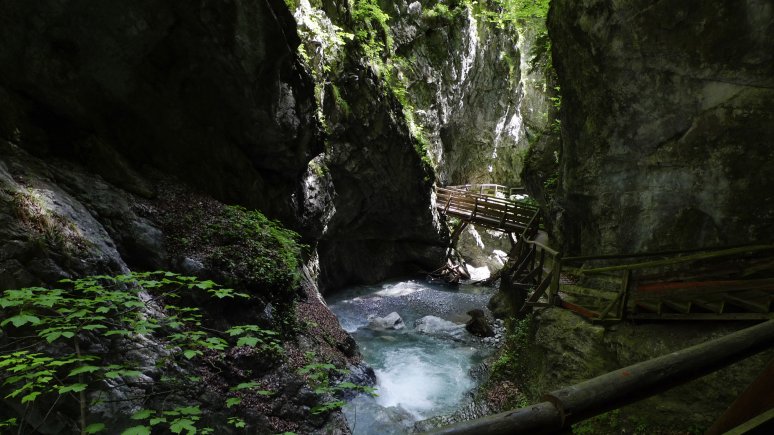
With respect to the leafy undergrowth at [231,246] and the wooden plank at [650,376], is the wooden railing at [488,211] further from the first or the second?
the wooden plank at [650,376]

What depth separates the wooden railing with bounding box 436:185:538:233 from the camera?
675 inches

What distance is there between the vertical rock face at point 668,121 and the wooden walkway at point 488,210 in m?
6.26

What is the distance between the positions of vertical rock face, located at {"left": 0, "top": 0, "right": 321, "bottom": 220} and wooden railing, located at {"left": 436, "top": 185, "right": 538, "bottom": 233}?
10564mm

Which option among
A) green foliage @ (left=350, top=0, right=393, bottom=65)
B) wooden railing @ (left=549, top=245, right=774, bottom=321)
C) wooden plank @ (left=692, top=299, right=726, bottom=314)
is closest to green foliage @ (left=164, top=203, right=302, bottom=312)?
wooden railing @ (left=549, top=245, right=774, bottom=321)

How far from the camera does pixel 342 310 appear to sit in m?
15.6

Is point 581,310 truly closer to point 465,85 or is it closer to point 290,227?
point 290,227

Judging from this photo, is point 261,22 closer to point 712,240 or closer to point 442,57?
point 712,240

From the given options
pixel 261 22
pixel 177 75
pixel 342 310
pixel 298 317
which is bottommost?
pixel 342 310

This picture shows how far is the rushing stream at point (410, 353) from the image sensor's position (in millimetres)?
7703

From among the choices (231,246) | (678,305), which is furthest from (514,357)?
(231,246)

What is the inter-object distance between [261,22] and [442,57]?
625 inches

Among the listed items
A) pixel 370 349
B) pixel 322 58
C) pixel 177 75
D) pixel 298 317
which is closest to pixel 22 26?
pixel 177 75

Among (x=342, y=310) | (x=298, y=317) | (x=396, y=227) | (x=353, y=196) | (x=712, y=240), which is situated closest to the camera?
(x=712, y=240)

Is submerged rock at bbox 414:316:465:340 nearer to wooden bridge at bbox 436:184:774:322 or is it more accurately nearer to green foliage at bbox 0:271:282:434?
wooden bridge at bbox 436:184:774:322
